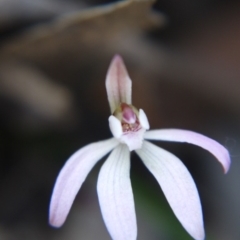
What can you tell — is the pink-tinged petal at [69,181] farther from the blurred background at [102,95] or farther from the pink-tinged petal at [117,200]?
the blurred background at [102,95]

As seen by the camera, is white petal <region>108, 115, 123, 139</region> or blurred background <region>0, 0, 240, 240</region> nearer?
white petal <region>108, 115, 123, 139</region>

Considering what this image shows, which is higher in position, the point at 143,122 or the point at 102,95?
the point at 102,95

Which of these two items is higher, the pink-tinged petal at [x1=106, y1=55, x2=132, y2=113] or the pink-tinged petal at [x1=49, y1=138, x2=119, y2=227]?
the pink-tinged petal at [x1=106, y1=55, x2=132, y2=113]

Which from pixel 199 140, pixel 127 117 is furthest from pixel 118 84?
pixel 199 140

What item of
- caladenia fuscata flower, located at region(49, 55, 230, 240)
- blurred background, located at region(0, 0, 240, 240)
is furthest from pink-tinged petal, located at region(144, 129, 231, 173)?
blurred background, located at region(0, 0, 240, 240)

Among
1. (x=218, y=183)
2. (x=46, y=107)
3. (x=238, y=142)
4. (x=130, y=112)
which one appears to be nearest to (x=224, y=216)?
(x=218, y=183)

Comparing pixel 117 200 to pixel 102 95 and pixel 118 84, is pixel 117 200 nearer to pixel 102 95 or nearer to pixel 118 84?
pixel 118 84

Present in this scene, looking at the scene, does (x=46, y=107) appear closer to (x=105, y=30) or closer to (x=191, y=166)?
(x=105, y=30)

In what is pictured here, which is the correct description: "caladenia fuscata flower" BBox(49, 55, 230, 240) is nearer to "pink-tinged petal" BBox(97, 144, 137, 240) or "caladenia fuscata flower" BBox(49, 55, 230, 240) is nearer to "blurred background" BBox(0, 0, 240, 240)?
"pink-tinged petal" BBox(97, 144, 137, 240)

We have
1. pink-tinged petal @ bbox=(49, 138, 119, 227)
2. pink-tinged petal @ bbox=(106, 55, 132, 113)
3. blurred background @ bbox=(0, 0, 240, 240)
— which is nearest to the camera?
pink-tinged petal @ bbox=(49, 138, 119, 227)
